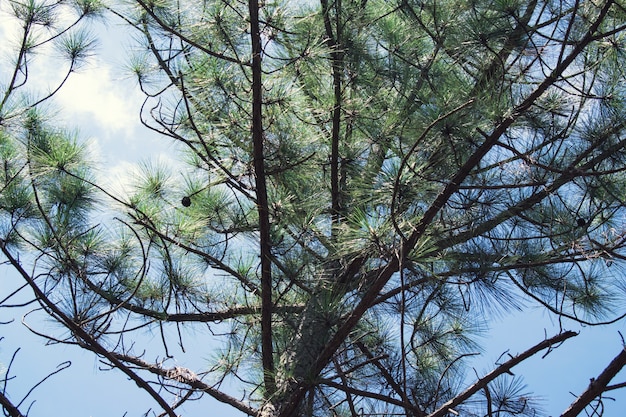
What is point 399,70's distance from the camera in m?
2.19

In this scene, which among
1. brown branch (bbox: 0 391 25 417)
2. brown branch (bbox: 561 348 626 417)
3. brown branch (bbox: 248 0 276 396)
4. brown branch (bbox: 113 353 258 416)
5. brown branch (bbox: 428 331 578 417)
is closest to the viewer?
brown branch (bbox: 0 391 25 417)

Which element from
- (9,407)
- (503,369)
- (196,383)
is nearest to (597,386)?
(503,369)

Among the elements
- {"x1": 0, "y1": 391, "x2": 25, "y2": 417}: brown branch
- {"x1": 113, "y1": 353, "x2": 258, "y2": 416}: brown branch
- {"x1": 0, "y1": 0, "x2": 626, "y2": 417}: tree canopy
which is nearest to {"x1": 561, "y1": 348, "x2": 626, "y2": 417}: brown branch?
{"x1": 0, "y1": 0, "x2": 626, "y2": 417}: tree canopy

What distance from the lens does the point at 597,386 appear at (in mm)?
1387

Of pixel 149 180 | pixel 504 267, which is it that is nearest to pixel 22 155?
pixel 149 180

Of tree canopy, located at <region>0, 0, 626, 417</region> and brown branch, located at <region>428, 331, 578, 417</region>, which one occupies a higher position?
tree canopy, located at <region>0, 0, 626, 417</region>

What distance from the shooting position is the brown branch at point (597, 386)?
54.4 inches

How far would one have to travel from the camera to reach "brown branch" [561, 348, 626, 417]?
1383 millimetres

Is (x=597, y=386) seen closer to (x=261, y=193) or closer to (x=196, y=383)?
(x=261, y=193)

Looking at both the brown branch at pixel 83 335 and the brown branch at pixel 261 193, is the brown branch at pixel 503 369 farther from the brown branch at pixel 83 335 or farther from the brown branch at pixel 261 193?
the brown branch at pixel 83 335

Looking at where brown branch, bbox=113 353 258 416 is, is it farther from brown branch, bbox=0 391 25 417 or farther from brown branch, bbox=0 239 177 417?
brown branch, bbox=0 391 25 417

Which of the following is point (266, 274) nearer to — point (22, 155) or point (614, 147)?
point (614, 147)

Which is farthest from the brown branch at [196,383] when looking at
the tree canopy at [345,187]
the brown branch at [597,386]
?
the brown branch at [597,386]

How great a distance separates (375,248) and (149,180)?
3.15 ft
